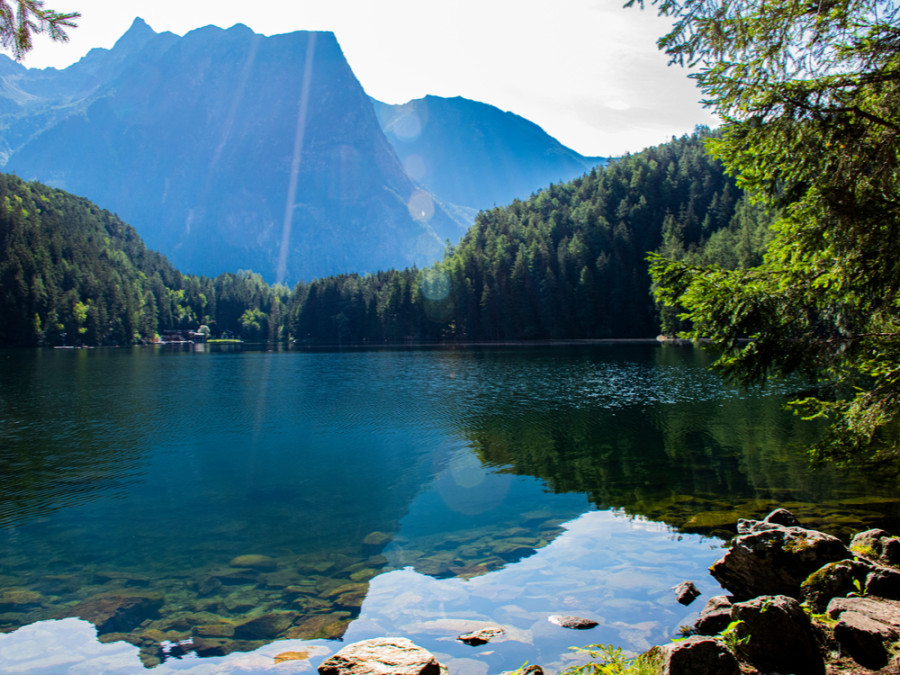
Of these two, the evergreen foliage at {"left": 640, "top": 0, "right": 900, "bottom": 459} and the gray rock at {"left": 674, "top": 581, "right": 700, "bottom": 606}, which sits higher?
the evergreen foliage at {"left": 640, "top": 0, "right": 900, "bottom": 459}

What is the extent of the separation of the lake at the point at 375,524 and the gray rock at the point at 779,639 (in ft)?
7.98

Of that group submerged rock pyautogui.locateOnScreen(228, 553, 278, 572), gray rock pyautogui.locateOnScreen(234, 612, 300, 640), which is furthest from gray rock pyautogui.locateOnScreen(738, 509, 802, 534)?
submerged rock pyautogui.locateOnScreen(228, 553, 278, 572)

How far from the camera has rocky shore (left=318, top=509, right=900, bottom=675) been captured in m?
6.55

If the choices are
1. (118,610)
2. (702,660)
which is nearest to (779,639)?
(702,660)

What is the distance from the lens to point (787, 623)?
276 inches

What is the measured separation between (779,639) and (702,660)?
133 cm

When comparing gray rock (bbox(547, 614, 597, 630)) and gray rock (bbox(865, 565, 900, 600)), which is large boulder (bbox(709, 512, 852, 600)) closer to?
gray rock (bbox(865, 565, 900, 600))

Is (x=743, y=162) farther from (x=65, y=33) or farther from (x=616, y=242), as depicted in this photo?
(x=616, y=242)

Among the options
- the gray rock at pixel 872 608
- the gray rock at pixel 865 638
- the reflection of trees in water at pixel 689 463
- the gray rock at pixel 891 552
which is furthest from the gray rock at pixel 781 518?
the gray rock at pixel 865 638

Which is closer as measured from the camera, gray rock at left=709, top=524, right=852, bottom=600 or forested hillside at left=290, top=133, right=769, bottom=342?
gray rock at left=709, top=524, right=852, bottom=600

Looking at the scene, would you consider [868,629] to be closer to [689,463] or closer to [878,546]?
[878,546]

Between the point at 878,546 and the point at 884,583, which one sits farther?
the point at 878,546

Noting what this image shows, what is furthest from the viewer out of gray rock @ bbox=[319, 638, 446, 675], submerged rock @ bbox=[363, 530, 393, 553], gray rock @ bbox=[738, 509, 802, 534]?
submerged rock @ bbox=[363, 530, 393, 553]

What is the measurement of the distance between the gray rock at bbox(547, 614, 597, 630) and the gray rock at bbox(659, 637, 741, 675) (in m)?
3.64
